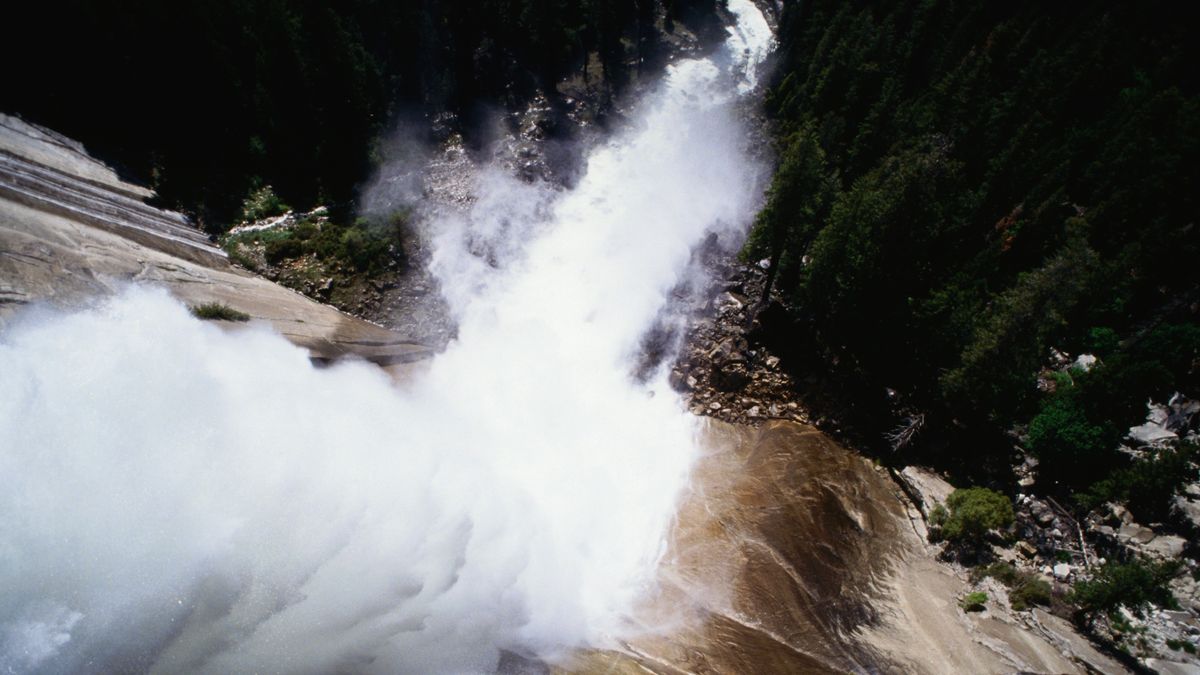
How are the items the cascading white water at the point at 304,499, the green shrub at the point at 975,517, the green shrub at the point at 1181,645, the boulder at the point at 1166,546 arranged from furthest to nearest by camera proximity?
the green shrub at the point at 975,517
the boulder at the point at 1166,546
the green shrub at the point at 1181,645
the cascading white water at the point at 304,499

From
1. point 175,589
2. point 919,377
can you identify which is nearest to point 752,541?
point 919,377

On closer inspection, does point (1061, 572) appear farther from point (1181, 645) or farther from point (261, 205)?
point (261, 205)

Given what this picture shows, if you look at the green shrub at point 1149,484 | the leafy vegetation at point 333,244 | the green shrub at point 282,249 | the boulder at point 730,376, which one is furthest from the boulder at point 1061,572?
the green shrub at point 282,249

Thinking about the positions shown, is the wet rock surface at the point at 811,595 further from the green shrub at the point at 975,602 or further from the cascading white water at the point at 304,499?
the cascading white water at the point at 304,499

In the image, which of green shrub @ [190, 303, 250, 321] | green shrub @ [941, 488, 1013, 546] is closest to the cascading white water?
green shrub @ [190, 303, 250, 321]

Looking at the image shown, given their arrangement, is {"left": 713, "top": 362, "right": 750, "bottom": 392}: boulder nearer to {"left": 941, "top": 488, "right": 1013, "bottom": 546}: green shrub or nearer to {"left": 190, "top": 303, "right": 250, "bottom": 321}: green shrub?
{"left": 941, "top": 488, "right": 1013, "bottom": 546}: green shrub

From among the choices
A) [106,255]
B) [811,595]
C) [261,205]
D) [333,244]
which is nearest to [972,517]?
[811,595]

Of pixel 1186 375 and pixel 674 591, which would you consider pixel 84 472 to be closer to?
pixel 674 591
